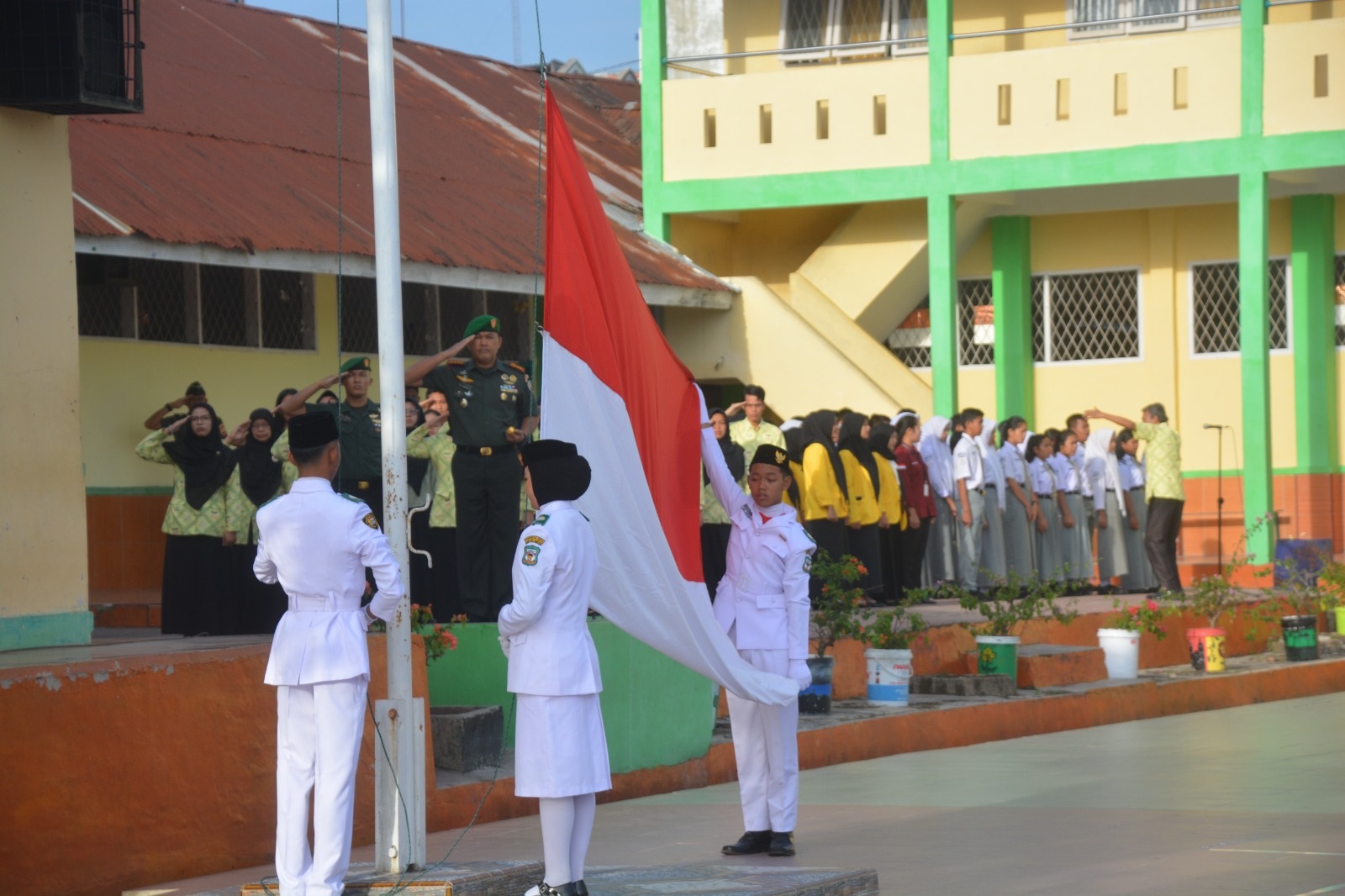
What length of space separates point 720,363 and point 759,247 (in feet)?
9.15

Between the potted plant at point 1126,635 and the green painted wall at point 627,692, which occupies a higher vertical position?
the green painted wall at point 627,692

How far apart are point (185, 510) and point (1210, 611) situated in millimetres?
8307

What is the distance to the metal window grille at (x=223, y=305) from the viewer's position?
50.2 feet

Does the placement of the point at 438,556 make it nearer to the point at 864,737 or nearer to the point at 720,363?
the point at 864,737

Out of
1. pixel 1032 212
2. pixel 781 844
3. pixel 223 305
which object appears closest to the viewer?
pixel 781 844

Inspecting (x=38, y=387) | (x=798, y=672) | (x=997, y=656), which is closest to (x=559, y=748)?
(x=798, y=672)

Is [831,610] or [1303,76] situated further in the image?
[1303,76]

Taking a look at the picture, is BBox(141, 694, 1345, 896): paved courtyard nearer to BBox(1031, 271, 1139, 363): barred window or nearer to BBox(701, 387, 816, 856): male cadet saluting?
BBox(701, 387, 816, 856): male cadet saluting

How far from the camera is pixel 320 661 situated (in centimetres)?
657

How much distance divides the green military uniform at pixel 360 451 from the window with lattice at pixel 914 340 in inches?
482

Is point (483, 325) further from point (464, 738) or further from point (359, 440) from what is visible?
point (464, 738)

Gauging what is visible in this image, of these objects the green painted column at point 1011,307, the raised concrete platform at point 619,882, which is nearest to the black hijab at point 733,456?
the raised concrete platform at point 619,882

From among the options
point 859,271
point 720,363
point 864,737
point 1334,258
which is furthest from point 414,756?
point 1334,258

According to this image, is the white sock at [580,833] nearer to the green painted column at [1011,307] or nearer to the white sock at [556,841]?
the white sock at [556,841]
